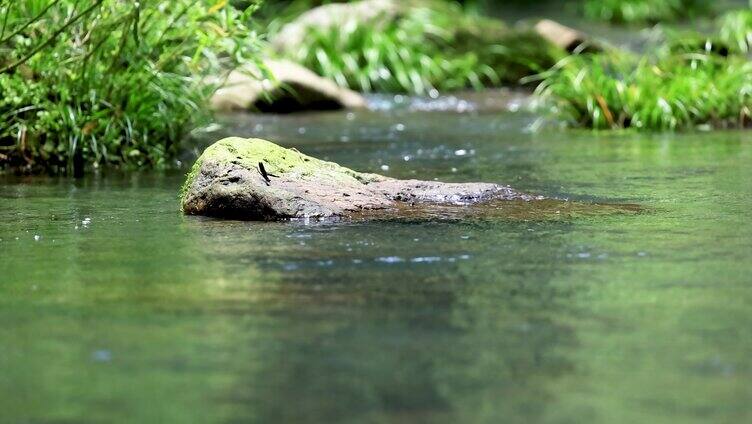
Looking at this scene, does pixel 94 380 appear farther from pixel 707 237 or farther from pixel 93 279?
pixel 707 237

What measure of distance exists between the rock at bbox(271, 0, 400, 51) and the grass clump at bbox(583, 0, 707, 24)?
212 inches

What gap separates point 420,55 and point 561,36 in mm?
1623

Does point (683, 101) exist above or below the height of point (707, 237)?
above

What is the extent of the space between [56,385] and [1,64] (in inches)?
207

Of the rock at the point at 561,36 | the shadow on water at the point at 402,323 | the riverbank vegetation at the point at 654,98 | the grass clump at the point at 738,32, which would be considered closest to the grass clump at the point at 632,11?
the rock at the point at 561,36

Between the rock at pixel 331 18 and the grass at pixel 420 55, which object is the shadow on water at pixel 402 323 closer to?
the grass at pixel 420 55

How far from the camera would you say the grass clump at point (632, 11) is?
67.1 ft

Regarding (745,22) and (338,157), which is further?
(745,22)

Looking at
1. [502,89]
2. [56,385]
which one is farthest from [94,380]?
[502,89]

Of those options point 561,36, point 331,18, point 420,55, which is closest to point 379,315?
point 420,55

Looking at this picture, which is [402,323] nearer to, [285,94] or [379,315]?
[379,315]

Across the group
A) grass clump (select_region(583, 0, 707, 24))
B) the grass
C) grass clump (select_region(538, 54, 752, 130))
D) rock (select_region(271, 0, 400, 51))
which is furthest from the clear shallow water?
grass clump (select_region(583, 0, 707, 24))

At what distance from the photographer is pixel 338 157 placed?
9109 mm

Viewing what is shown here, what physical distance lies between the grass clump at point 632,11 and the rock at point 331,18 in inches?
212
